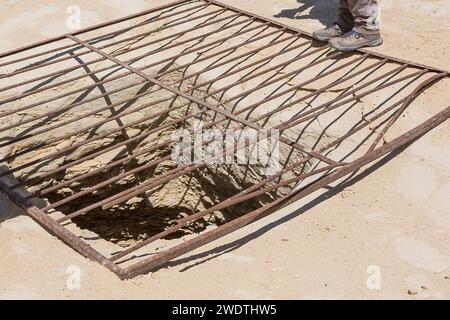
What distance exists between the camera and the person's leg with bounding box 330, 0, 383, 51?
5184mm

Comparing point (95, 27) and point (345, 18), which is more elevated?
point (95, 27)

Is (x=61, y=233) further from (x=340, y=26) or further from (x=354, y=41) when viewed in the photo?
(x=340, y=26)

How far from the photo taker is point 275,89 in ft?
16.4

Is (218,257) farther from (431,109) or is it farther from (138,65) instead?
(138,65)

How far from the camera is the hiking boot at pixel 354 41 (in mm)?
5152

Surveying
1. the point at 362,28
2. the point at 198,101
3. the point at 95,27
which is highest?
the point at 95,27

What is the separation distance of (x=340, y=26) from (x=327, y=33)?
170mm

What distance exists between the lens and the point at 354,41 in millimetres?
5176

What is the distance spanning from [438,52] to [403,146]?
1.17 metres

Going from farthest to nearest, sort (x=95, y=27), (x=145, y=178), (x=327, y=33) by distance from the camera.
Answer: (x=145, y=178) → (x=95, y=27) → (x=327, y=33)

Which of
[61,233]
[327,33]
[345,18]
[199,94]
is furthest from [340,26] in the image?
[61,233]

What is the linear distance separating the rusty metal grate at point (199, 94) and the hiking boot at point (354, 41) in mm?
63

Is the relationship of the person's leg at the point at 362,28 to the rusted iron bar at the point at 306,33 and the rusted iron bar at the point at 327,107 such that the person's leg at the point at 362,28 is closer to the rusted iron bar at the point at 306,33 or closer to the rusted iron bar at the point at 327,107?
the rusted iron bar at the point at 306,33

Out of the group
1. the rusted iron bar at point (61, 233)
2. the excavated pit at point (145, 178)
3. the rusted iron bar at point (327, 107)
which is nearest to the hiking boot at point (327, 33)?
the rusted iron bar at point (327, 107)
